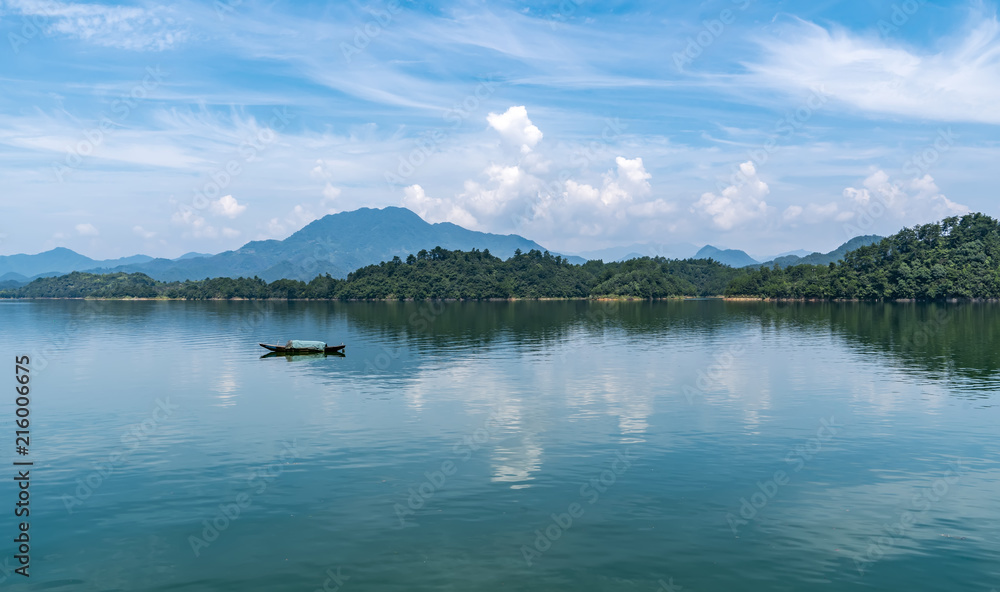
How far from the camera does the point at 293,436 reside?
39.6 metres

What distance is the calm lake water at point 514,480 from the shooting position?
2114 centimetres

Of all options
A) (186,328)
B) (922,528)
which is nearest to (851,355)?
(922,528)

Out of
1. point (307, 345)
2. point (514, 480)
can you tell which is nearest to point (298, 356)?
point (307, 345)

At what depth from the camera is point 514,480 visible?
30344mm

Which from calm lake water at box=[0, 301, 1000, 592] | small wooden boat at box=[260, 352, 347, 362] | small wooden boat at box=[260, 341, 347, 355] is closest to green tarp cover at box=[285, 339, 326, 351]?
small wooden boat at box=[260, 341, 347, 355]

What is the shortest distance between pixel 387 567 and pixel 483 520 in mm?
5168

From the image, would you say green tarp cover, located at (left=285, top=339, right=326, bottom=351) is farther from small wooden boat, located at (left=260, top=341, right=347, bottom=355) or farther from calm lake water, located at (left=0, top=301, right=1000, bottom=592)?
calm lake water, located at (left=0, top=301, right=1000, bottom=592)

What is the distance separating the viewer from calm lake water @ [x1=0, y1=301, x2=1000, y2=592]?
69.4 ft

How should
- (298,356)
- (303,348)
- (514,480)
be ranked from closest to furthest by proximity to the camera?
1. (514,480)
2. (298,356)
3. (303,348)

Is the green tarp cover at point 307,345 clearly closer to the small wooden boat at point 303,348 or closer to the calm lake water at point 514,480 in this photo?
the small wooden boat at point 303,348

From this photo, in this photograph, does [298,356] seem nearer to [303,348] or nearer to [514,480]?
[303,348]

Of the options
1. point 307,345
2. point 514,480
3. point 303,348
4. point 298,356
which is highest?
point 307,345

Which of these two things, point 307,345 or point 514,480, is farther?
point 307,345

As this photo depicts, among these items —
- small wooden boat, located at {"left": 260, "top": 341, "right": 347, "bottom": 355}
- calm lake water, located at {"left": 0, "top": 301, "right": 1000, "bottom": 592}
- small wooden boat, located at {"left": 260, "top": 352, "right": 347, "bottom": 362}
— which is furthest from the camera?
small wooden boat, located at {"left": 260, "top": 341, "right": 347, "bottom": 355}
